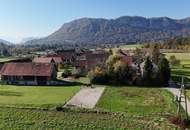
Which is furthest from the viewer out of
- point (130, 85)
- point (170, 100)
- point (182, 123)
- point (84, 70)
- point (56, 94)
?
point (84, 70)

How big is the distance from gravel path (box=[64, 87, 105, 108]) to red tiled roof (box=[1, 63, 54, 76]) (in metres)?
9.85

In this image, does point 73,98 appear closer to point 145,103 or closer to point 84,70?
point 145,103

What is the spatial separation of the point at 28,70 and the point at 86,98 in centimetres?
1803

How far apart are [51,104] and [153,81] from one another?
72.8 ft

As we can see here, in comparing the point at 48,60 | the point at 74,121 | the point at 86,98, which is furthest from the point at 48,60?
the point at 74,121

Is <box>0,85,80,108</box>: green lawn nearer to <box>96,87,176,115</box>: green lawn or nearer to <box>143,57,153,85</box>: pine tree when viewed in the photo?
<box>96,87,176,115</box>: green lawn

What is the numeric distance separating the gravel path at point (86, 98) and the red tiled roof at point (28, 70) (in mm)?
9851

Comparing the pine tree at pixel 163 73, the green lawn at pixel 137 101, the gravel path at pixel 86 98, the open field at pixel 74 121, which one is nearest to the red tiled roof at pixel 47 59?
the pine tree at pixel 163 73

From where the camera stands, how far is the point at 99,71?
2142 inches

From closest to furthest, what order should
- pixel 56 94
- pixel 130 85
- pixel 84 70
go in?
pixel 56 94
pixel 130 85
pixel 84 70

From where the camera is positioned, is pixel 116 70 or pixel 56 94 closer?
pixel 56 94

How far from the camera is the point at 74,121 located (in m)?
30.5

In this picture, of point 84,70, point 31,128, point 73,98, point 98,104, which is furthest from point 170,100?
point 84,70

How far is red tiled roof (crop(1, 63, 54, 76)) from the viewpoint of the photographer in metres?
55.1
